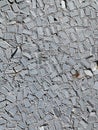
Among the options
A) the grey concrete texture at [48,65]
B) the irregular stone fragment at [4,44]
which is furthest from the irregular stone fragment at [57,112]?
the irregular stone fragment at [4,44]

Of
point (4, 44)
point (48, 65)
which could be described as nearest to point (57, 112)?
point (48, 65)

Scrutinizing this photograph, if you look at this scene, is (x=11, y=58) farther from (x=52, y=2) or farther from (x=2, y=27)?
(x=52, y=2)

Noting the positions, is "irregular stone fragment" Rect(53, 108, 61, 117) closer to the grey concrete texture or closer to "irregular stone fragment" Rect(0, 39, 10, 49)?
the grey concrete texture

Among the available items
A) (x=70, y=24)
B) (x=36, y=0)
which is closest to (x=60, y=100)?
(x=70, y=24)

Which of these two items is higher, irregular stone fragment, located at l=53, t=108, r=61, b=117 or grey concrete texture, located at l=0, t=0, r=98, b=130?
grey concrete texture, located at l=0, t=0, r=98, b=130

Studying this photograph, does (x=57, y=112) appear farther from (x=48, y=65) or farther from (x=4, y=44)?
(x=4, y=44)

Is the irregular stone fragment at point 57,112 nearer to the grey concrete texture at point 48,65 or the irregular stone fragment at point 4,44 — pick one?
the grey concrete texture at point 48,65

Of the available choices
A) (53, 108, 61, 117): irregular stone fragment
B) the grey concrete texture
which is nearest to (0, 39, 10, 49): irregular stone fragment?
the grey concrete texture

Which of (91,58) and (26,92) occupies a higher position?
(91,58)
